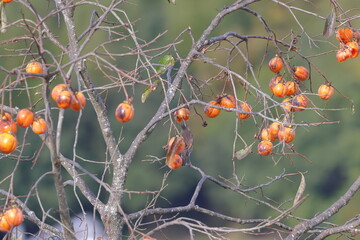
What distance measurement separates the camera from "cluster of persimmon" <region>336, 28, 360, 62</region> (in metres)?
→ 1.86

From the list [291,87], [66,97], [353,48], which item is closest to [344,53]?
[353,48]

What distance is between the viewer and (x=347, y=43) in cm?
189

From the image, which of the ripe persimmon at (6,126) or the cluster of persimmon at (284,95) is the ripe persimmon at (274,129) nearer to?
the cluster of persimmon at (284,95)

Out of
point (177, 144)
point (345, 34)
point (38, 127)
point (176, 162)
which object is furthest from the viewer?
point (345, 34)

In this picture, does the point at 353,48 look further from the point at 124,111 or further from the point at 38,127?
the point at 38,127

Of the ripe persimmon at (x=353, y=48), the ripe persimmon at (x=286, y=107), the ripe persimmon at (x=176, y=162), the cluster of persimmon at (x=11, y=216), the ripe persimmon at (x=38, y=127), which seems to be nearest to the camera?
the cluster of persimmon at (x=11, y=216)

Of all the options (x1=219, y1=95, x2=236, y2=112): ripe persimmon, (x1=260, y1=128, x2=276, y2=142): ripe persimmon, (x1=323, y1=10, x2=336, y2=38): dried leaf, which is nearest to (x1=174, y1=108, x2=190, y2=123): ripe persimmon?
(x1=219, y1=95, x2=236, y2=112): ripe persimmon

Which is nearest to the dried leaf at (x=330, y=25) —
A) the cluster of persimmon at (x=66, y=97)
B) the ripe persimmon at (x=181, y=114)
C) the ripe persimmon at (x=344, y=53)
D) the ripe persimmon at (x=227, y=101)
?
the ripe persimmon at (x=344, y=53)

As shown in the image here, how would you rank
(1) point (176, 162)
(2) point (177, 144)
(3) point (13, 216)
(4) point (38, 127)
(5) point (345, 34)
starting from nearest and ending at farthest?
(3) point (13, 216) → (4) point (38, 127) → (2) point (177, 144) → (1) point (176, 162) → (5) point (345, 34)

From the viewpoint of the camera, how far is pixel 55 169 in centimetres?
144

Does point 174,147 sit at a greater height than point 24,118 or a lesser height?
lesser

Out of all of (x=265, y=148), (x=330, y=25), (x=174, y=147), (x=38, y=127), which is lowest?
(x=265, y=148)

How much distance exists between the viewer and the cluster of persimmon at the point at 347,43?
1856 mm

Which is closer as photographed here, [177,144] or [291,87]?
[177,144]
